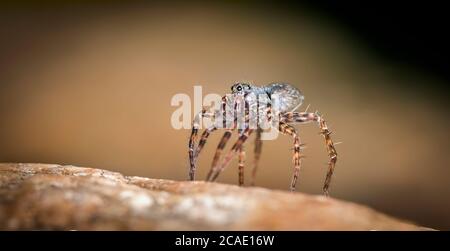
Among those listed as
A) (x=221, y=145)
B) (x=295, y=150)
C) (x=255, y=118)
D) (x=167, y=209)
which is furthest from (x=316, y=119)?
(x=167, y=209)

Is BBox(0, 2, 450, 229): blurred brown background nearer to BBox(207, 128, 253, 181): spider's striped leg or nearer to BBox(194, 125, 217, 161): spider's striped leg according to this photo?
BBox(194, 125, 217, 161): spider's striped leg

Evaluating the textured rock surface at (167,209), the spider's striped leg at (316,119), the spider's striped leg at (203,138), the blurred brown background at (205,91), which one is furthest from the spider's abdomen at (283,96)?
the blurred brown background at (205,91)

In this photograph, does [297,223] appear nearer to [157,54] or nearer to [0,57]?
[157,54]

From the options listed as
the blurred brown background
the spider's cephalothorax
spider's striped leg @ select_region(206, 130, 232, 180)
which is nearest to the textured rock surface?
spider's striped leg @ select_region(206, 130, 232, 180)

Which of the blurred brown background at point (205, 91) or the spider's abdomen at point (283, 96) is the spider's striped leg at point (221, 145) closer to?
the spider's abdomen at point (283, 96)

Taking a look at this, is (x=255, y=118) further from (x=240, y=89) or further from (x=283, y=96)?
(x=283, y=96)

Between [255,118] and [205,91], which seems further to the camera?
[205,91]

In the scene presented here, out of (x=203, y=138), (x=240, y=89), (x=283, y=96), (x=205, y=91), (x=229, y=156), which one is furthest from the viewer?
(x=205, y=91)
